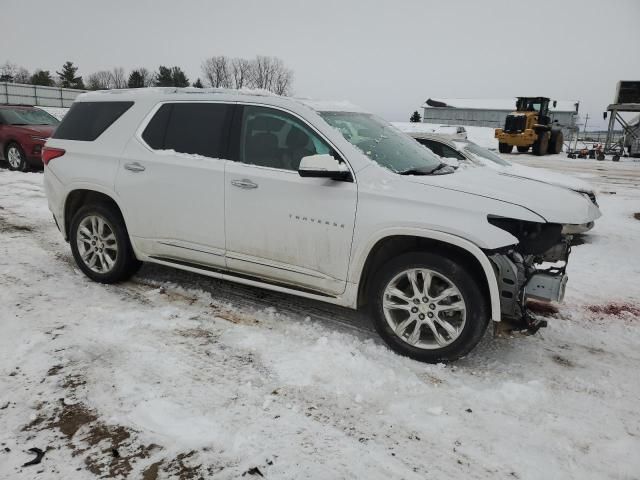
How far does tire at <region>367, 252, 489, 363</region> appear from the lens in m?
3.13

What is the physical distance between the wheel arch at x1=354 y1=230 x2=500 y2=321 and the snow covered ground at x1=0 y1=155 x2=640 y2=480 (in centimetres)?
54

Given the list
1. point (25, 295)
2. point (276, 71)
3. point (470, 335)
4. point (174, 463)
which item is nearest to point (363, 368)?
point (470, 335)

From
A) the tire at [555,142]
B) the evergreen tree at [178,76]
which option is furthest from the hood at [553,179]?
the evergreen tree at [178,76]

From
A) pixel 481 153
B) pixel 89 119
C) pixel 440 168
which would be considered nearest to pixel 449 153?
pixel 481 153

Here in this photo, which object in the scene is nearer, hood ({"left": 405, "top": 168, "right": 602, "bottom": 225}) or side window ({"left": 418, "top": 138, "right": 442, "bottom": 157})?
hood ({"left": 405, "top": 168, "right": 602, "bottom": 225})

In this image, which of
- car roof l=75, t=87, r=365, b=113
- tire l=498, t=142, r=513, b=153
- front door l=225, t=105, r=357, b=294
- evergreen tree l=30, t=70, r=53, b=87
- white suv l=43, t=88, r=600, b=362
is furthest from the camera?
evergreen tree l=30, t=70, r=53, b=87

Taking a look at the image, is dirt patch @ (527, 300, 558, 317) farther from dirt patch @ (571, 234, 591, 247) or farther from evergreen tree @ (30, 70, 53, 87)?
evergreen tree @ (30, 70, 53, 87)

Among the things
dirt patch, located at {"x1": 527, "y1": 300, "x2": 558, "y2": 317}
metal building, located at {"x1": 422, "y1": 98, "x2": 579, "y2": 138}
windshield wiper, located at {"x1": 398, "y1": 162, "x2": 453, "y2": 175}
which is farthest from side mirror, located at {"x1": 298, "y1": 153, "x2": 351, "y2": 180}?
metal building, located at {"x1": 422, "y1": 98, "x2": 579, "y2": 138}

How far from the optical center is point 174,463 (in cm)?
231

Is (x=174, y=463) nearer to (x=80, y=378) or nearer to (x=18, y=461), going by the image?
(x=18, y=461)

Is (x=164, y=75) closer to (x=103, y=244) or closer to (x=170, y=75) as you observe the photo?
(x=170, y=75)

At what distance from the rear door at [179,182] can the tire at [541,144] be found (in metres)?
25.9

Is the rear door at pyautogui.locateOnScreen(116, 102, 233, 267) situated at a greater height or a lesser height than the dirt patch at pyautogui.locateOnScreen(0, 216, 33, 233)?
greater

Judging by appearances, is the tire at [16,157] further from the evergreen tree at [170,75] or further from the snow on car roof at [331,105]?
the evergreen tree at [170,75]
